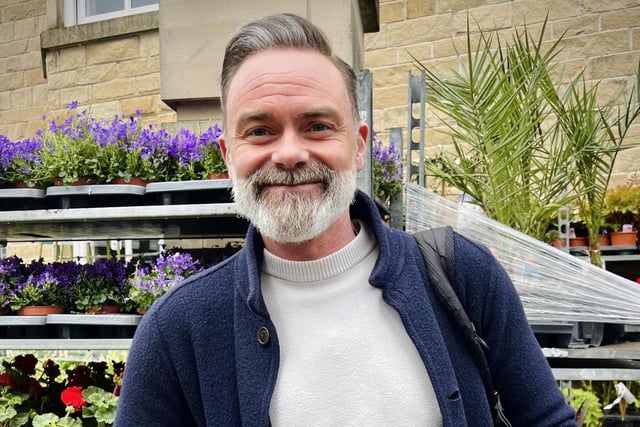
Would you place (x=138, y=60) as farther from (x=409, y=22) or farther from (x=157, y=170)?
(x=157, y=170)

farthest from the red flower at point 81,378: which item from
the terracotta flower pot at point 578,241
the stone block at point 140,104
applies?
the stone block at point 140,104

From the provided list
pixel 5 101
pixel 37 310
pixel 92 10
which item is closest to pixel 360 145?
pixel 37 310

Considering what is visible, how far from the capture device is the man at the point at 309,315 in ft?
4.39

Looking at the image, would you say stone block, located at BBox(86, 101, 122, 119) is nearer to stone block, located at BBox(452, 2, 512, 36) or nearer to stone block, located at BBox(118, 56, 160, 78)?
stone block, located at BBox(118, 56, 160, 78)

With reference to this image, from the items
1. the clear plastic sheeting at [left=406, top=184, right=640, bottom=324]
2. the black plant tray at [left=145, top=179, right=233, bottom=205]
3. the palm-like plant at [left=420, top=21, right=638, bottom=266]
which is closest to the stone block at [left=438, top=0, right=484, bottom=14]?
the palm-like plant at [left=420, top=21, right=638, bottom=266]

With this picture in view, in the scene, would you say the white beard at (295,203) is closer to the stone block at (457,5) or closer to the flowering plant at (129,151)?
the flowering plant at (129,151)

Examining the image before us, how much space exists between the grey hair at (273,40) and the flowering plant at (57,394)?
1904 millimetres

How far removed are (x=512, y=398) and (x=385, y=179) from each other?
1809 millimetres

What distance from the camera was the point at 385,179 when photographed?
124 inches

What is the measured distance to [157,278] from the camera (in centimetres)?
264

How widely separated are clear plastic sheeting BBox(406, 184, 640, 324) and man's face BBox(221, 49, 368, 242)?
55.2 inches

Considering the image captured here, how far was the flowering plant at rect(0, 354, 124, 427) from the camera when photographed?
114 inches

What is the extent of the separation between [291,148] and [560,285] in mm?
1620

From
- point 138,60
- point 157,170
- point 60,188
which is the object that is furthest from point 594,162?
point 138,60
